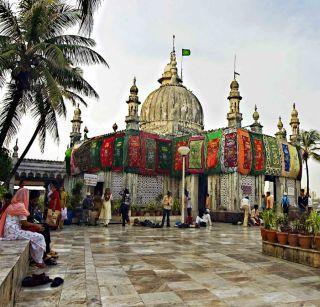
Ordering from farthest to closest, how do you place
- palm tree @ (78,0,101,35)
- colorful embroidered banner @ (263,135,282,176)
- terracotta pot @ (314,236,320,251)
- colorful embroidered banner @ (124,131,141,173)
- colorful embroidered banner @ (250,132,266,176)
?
colorful embroidered banner @ (124,131,141,173) < colorful embroidered banner @ (263,135,282,176) < colorful embroidered banner @ (250,132,266,176) < palm tree @ (78,0,101,35) < terracotta pot @ (314,236,320,251)

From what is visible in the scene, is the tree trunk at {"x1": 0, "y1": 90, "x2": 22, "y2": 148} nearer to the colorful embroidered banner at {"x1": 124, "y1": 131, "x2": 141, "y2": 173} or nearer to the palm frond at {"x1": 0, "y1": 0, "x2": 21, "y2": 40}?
the palm frond at {"x1": 0, "y1": 0, "x2": 21, "y2": 40}

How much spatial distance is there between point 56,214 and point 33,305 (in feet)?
28.8

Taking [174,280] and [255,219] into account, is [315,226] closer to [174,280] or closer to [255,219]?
[174,280]

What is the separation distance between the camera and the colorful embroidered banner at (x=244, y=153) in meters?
21.3

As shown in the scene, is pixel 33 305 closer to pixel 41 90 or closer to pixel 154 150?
pixel 41 90

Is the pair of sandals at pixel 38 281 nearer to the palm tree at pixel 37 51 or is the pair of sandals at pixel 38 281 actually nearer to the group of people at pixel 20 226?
the group of people at pixel 20 226

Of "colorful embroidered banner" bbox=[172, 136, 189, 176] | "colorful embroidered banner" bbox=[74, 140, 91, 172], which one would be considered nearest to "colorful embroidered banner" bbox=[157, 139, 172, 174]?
"colorful embroidered banner" bbox=[172, 136, 189, 176]

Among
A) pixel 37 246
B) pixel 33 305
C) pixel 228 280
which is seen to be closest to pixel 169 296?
pixel 228 280

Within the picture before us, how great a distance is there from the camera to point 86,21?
10.5 m

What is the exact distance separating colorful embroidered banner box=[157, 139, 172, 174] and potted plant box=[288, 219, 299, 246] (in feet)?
56.9

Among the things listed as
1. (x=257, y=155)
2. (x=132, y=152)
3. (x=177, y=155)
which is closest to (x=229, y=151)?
(x=257, y=155)

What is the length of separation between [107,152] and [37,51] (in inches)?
476

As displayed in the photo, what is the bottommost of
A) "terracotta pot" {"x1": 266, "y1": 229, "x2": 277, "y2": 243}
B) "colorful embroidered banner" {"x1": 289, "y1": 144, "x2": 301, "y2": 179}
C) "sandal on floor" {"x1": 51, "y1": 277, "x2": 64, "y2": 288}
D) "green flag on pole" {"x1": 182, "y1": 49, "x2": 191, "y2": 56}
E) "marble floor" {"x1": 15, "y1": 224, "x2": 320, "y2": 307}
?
"marble floor" {"x1": 15, "y1": 224, "x2": 320, "y2": 307}

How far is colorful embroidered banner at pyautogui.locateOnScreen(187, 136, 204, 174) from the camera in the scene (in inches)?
919
